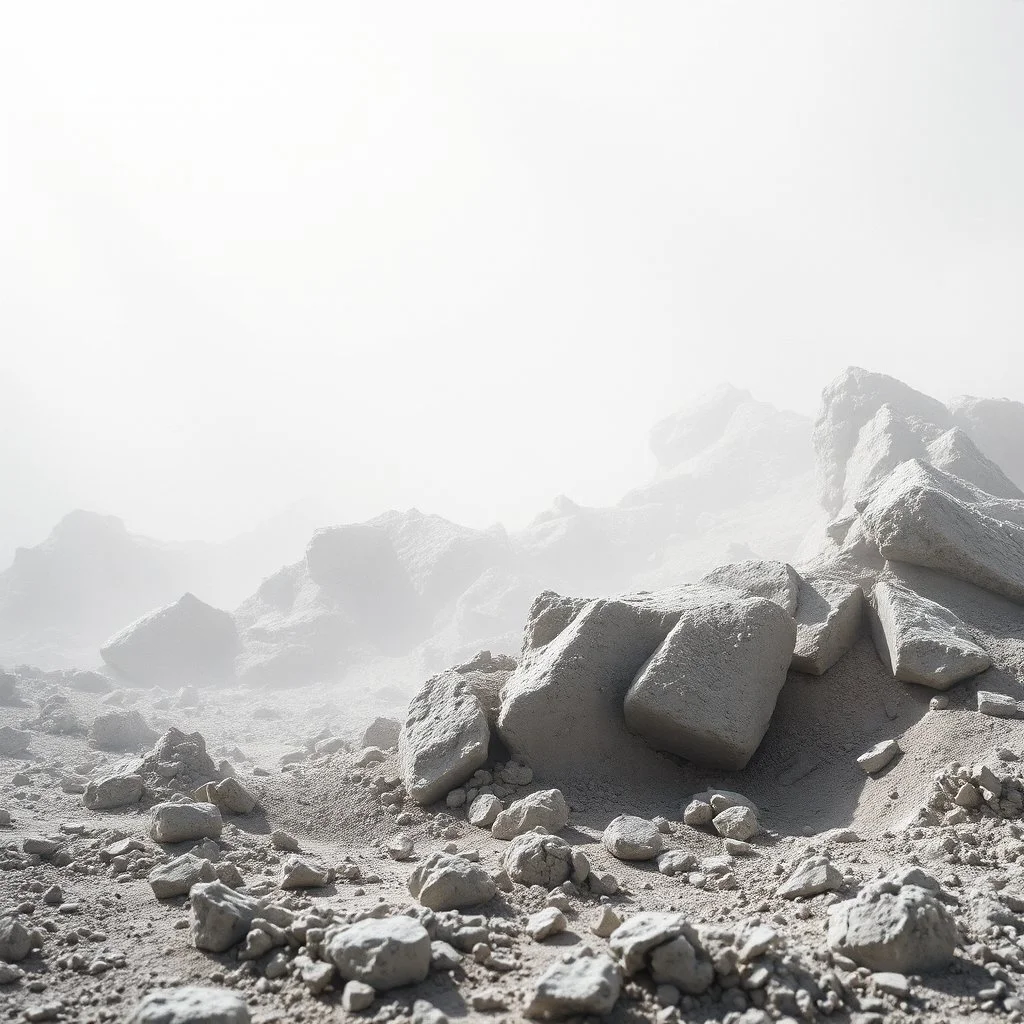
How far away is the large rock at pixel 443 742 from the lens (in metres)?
5.03

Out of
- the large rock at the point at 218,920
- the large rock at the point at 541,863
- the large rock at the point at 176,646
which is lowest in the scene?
the large rock at the point at 176,646

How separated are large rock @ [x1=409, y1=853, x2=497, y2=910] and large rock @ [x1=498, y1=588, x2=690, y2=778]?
6.68 ft

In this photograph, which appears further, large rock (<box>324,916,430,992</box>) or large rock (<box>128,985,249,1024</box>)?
large rock (<box>324,916,430,992</box>)

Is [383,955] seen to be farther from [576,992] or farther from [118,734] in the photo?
[118,734]

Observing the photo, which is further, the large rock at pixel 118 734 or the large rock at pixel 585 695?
the large rock at pixel 118 734

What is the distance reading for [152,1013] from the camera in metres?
2.04

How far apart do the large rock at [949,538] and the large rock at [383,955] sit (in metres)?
5.43

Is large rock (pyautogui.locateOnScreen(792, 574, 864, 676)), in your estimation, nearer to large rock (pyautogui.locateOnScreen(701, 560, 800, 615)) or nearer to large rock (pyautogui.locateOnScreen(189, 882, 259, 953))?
large rock (pyautogui.locateOnScreen(701, 560, 800, 615))

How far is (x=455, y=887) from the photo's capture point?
301 cm

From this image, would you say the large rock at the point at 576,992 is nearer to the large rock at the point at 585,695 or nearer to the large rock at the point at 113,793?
the large rock at the point at 585,695

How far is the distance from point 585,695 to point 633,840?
1487 millimetres

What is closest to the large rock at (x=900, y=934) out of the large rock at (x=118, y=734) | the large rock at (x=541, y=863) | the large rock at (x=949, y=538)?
the large rock at (x=541, y=863)

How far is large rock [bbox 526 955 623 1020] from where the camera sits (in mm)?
2016

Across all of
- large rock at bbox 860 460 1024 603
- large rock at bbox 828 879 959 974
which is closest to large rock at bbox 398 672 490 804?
large rock at bbox 828 879 959 974
